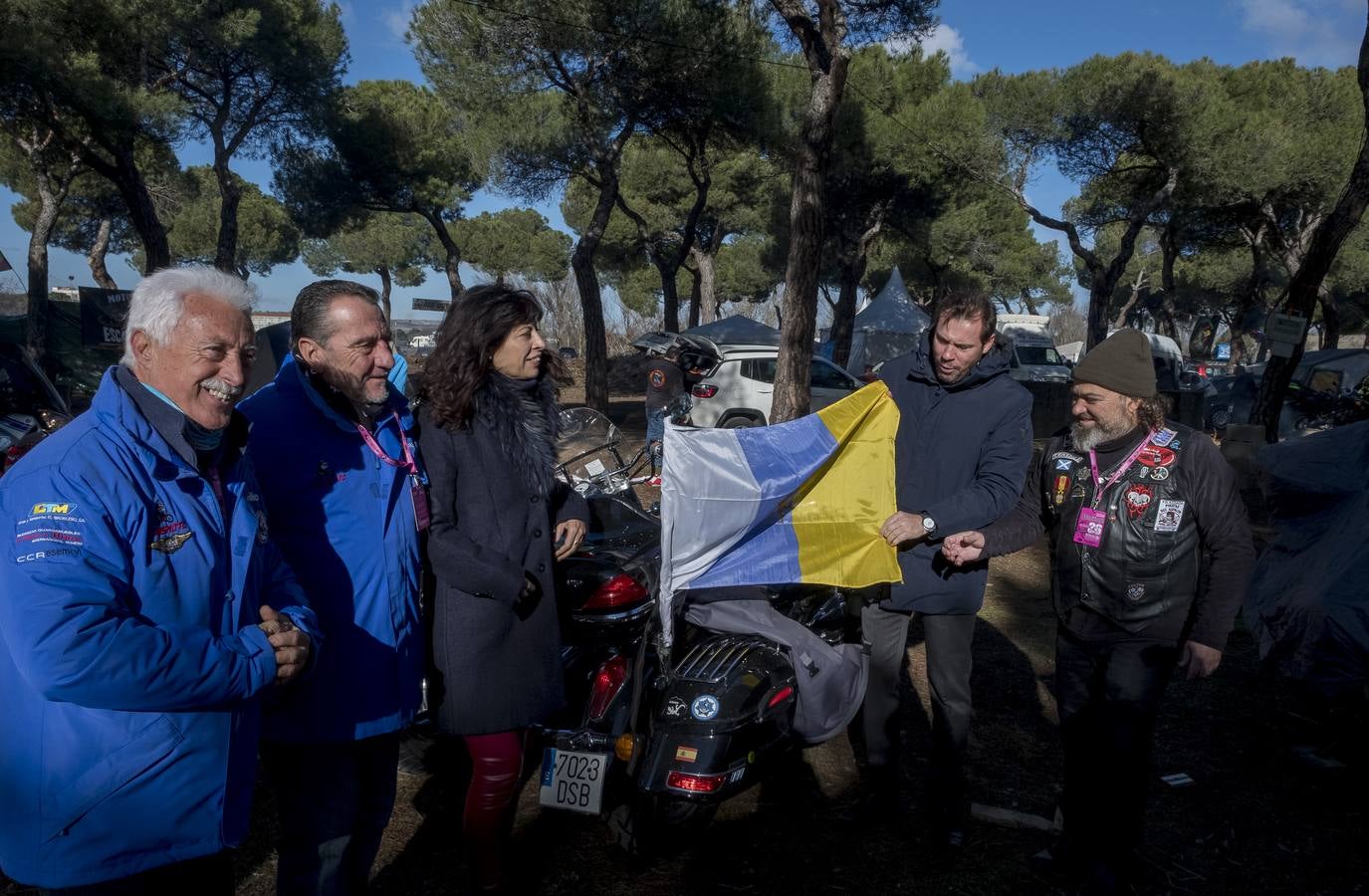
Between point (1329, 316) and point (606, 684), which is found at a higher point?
point (1329, 316)

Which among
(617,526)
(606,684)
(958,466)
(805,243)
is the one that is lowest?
(606,684)

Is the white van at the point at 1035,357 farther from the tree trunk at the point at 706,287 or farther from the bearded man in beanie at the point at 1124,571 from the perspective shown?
the bearded man in beanie at the point at 1124,571

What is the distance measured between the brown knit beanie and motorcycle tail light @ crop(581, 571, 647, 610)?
5.64 feet

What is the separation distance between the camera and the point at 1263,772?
152 inches

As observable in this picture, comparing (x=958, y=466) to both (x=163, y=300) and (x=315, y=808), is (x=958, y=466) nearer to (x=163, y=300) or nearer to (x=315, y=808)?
(x=315, y=808)

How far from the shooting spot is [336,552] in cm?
216

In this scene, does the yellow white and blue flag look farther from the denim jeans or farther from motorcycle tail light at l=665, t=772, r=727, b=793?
the denim jeans

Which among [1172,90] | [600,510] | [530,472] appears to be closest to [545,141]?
[1172,90]

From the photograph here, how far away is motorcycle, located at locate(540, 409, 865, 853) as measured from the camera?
8.93 feet

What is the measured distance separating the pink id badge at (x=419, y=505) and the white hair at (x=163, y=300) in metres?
0.64

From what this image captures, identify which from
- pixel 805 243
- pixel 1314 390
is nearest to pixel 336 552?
pixel 805 243

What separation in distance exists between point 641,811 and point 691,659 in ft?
1.67

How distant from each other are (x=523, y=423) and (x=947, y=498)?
1.47 m

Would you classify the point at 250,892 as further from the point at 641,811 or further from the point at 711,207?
the point at 711,207
